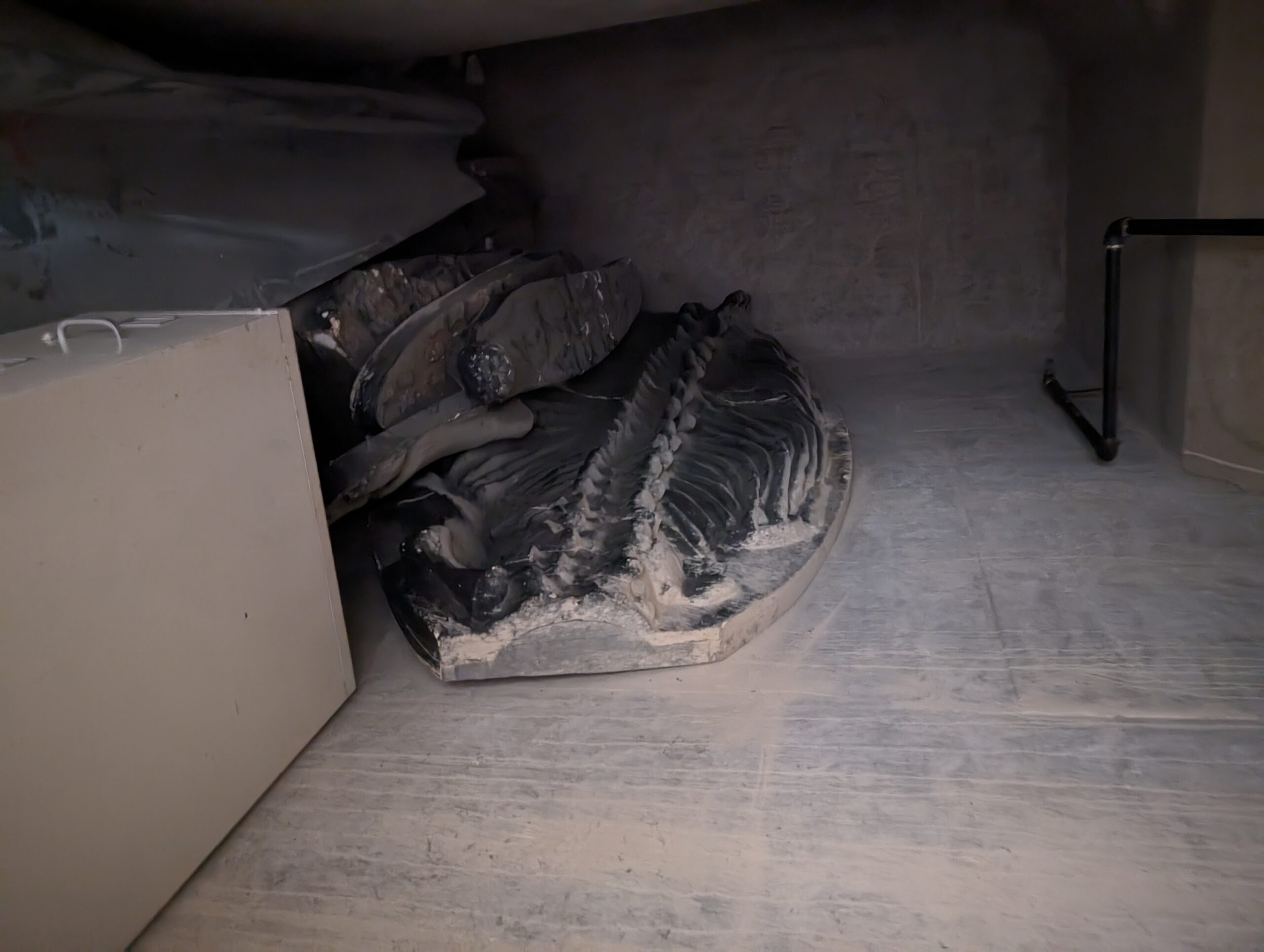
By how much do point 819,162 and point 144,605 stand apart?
3.39 metres

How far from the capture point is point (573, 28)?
3303mm

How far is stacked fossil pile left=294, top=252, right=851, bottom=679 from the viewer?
1.97 meters

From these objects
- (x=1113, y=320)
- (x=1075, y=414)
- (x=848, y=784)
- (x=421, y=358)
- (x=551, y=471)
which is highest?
(x=421, y=358)

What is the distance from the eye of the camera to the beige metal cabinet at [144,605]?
3.99ft

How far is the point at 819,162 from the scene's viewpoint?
158 inches

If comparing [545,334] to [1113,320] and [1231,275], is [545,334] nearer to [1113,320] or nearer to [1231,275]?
[1113,320]

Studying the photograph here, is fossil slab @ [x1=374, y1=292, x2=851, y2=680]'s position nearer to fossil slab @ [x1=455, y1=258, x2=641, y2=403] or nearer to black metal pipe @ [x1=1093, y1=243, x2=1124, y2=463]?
fossil slab @ [x1=455, y1=258, x2=641, y2=403]

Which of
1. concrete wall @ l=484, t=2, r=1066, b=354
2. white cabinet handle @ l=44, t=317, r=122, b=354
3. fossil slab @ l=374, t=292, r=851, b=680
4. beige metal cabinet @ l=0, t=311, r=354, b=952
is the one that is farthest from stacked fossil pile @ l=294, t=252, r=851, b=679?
concrete wall @ l=484, t=2, r=1066, b=354

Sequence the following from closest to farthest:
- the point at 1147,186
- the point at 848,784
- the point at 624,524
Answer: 1. the point at 848,784
2. the point at 624,524
3. the point at 1147,186

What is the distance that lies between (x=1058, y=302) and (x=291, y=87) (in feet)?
10.2

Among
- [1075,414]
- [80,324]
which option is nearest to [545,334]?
[80,324]

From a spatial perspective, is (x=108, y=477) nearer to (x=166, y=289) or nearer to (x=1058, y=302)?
(x=166, y=289)

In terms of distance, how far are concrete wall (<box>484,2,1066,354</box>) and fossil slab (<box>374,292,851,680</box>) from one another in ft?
3.56

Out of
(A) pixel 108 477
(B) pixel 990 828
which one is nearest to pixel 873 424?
(B) pixel 990 828
